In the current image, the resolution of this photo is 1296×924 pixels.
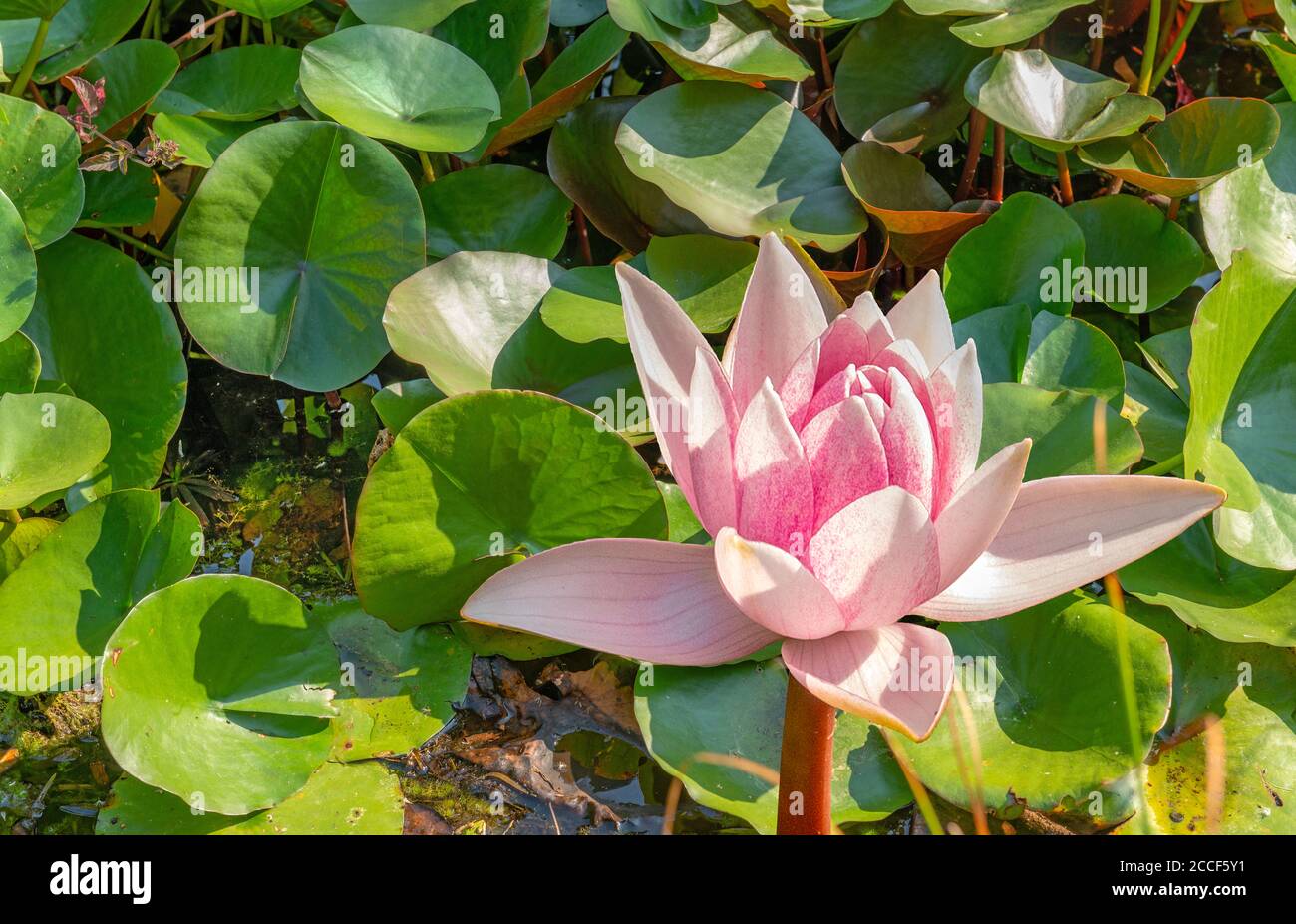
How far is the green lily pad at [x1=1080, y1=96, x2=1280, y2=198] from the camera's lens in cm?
189

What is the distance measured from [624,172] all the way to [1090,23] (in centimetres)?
122

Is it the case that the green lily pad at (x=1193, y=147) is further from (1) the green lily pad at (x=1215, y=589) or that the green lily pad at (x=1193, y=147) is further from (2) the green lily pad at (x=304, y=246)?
(2) the green lily pad at (x=304, y=246)

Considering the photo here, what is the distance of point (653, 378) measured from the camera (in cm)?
127

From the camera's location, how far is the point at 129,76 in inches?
81.4

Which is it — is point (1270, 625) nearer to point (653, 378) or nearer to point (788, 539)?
point (788, 539)

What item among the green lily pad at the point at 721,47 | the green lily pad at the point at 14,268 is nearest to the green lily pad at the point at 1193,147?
the green lily pad at the point at 721,47

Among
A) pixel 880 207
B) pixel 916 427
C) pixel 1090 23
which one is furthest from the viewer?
pixel 1090 23

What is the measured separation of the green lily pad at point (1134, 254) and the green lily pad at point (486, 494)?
3.23 ft

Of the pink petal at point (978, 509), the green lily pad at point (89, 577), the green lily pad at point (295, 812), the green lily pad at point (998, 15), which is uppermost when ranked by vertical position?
the green lily pad at point (998, 15)

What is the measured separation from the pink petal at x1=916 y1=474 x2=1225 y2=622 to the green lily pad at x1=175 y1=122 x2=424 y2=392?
108 centimetres

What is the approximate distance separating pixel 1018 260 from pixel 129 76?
66.2 inches

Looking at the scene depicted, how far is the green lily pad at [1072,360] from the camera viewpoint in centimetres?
168

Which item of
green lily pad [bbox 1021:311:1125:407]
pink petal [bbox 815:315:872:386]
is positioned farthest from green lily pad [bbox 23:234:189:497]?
green lily pad [bbox 1021:311:1125:407]
